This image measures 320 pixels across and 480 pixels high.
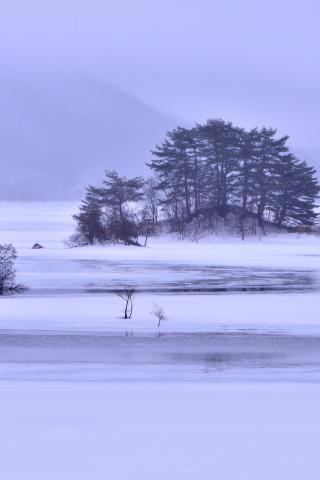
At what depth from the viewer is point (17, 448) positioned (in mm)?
7375

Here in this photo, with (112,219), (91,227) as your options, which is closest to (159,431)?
(91,227)

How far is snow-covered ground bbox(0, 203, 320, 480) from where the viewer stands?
23.2 ft

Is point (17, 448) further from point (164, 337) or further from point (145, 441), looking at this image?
point (164, 337)

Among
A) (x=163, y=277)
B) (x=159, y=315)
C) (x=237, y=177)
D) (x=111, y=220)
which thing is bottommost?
(x=159, y=315)

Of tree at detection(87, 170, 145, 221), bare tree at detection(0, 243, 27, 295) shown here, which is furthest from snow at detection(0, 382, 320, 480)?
tree at detection(87, 170, 145, 221)

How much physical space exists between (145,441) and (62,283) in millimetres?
18306

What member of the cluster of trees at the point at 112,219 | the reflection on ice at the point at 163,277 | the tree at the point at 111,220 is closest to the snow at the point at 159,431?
the reflection on ice at the point at 163,277

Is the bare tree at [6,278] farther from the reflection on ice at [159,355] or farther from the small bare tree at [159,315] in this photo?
the reflection on ice at [159,355]

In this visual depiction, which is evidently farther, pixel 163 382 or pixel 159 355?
pixel 159 355

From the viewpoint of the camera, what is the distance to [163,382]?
10.8 metres

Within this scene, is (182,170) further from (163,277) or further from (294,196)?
(163,277)

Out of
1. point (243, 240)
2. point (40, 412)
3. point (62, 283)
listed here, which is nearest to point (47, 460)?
point (40, 412)

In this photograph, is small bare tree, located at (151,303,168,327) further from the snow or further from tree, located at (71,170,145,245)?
Answer: tree, located at (71,170,145,245)

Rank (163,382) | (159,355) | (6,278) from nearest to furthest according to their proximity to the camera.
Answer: (163,382), (159,355), (6,278)
